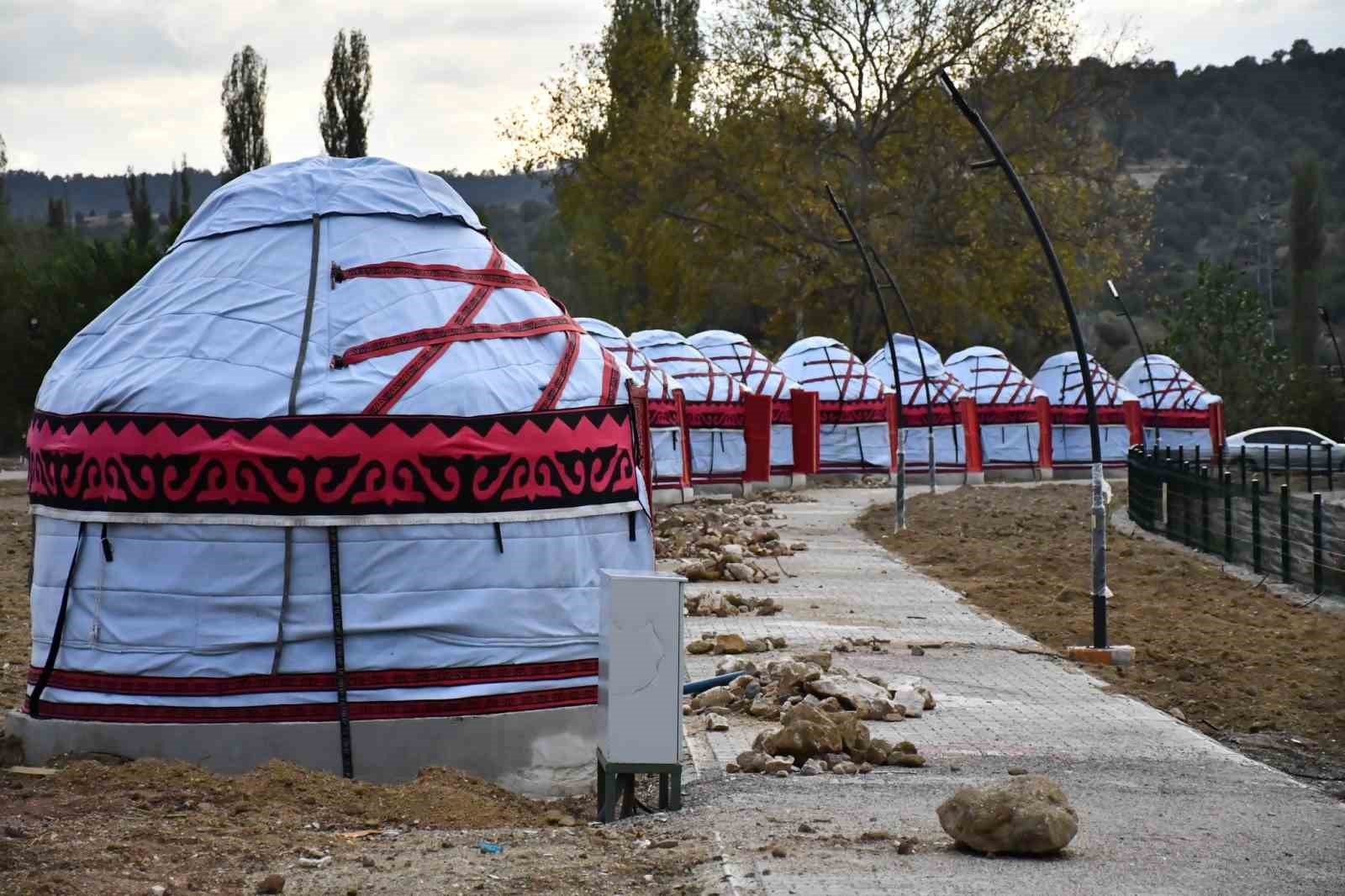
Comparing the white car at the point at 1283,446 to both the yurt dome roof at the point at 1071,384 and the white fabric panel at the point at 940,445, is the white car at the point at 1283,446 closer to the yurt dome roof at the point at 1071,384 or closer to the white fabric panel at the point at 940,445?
the yurt dome roof at the point at 1071,384

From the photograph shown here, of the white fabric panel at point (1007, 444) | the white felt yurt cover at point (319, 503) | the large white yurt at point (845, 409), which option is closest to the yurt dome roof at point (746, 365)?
the large white yurt at point (845, 409)

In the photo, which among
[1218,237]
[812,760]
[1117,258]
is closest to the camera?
[812,760]

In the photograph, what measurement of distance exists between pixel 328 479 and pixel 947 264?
3899cm

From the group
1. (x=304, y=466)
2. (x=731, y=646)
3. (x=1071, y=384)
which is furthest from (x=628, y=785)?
(x=1071, y=384)

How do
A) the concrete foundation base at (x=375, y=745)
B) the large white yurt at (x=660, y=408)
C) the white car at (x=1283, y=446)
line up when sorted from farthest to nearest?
the white car at (x=1283, y=446), the large white yurt at (x=660, y=408), the concrete foundation base at (x=375, y=745)

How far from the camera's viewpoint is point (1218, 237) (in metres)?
102

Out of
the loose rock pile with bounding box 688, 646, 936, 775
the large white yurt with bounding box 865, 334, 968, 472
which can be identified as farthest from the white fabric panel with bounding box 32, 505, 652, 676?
the large white yurt with bounding box 865, 334, 968, 472

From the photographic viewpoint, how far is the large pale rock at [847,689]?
10633 millimetres

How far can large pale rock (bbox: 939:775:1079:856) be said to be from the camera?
6.96 m

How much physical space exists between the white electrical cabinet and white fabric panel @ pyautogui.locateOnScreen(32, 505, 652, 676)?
1454mm

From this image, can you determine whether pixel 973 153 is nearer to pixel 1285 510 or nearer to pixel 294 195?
pixel 1285 510

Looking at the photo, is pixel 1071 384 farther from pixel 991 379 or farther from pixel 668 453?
pixel 668 453

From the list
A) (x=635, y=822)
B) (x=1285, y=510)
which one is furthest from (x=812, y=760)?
(x=1285, y=510)

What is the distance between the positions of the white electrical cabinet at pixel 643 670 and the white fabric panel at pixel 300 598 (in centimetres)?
145
